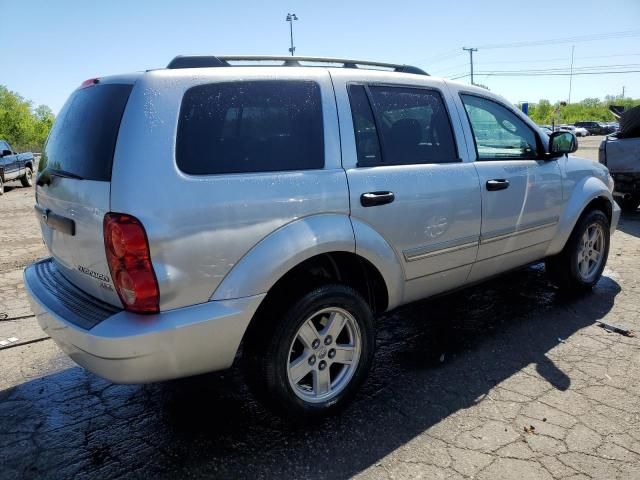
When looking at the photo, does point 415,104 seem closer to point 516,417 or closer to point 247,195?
point 247,195

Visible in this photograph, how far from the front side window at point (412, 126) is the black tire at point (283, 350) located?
3.02 feet

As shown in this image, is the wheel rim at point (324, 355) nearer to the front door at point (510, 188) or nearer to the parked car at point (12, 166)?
the front door at point (510, 188)

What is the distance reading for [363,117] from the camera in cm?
301

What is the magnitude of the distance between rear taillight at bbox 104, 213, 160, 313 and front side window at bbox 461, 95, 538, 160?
8.08 ft

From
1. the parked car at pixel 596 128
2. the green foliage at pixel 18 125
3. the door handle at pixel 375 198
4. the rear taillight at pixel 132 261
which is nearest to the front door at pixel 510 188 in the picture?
the door handle at pixel 375 198

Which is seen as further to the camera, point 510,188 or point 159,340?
point 510,188

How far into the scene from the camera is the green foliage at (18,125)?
A: 5247 cm

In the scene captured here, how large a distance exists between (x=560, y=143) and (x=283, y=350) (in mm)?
2998

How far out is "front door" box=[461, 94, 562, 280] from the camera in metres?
3.65

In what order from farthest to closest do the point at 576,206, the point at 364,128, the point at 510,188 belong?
the point at 576,206 < the point at 510,188 < the point at 364,128

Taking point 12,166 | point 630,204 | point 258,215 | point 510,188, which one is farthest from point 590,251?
point 12,166

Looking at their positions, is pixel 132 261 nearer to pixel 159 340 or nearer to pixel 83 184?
pixel 159 340

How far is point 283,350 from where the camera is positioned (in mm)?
2613

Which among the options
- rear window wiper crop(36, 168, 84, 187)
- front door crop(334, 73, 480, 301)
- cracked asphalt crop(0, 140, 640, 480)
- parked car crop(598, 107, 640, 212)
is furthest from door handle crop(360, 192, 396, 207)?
parked car crop(598, 107, 640, 212)
